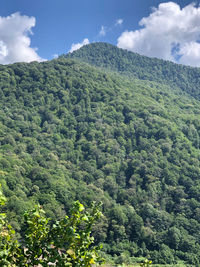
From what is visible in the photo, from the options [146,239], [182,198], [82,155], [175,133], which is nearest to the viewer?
[146,239]

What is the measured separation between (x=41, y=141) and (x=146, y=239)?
51337 mm

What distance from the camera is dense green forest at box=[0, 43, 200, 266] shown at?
62156 millimetres

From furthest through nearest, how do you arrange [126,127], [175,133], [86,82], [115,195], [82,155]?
[86,82], [126,127], [175,133], [82,155], [115,195]

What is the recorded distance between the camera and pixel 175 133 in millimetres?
101438

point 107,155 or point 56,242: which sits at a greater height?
point 107,155

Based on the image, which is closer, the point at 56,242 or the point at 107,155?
→ the point at 56,242

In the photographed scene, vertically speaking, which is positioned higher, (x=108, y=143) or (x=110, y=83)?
(x=110, y=83)

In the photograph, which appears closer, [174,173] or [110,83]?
[174,173]

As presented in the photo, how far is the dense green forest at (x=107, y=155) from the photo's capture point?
204 ft

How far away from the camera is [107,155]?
309 feet

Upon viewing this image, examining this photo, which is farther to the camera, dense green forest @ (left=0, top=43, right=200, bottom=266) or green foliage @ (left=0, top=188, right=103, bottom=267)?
dense green forest @ (left=0, top=43, right=200, bottom=266)

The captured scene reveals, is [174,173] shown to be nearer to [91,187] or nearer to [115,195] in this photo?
[115,195]

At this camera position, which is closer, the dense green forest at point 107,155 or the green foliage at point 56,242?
the green foliage at point 56,242

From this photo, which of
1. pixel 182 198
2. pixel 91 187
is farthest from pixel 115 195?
pixel 182 198
